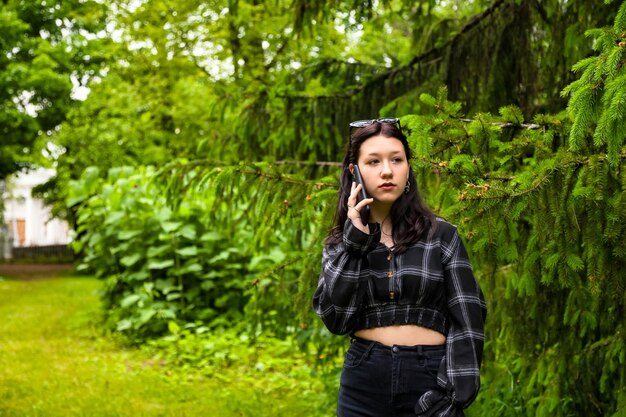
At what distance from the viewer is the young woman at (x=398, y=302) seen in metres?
2.47

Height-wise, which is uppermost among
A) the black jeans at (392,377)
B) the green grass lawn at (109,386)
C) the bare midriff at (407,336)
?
the bare midriff at (407,336)

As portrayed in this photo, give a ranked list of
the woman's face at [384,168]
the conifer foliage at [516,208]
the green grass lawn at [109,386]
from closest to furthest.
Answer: the woman's face at [384,168]
the conifer foliage at [516,208]
the green grass lawn at [109,386]

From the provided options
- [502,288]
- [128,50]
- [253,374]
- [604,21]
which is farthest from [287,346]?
[128,50]

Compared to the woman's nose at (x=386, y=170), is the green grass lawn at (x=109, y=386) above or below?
below

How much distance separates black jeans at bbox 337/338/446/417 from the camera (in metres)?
2.47

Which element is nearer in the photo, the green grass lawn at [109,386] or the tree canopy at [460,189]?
the tree canopy at [460,189]

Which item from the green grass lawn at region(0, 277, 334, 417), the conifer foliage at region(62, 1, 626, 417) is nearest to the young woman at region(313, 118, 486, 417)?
the conifer foliage at region(62, 1, 626, 417)

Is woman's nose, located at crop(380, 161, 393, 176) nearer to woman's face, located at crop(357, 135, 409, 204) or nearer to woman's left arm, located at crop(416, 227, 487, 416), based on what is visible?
woman's face, located at crop(357, 135, 409, 204)

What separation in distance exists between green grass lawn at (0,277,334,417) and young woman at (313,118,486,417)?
371 cm

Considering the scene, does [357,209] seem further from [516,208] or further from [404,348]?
[516,208]

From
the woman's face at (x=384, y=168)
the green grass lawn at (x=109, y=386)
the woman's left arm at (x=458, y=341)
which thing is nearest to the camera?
the woman's left arm at (x=458, y=341)

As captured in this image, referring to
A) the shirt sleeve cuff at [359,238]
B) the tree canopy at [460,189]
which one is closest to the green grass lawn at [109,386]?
the tree canopy at [460,189]

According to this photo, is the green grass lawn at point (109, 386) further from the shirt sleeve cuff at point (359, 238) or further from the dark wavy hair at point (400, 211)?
the shirt sleeve cuff at point (359, 238)

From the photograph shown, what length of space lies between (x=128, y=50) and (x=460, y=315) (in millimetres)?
17426
